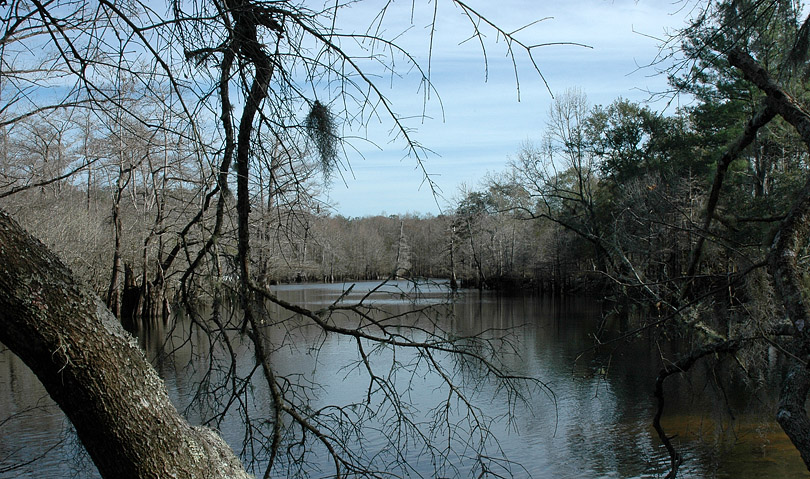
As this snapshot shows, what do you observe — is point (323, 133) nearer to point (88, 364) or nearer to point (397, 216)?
point (88, 364)

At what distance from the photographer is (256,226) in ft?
12.5

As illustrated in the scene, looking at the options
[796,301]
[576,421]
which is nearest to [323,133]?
[796,301]

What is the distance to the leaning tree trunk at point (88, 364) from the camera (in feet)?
4.66

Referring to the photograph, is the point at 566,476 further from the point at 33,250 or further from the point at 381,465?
the point at 33,250

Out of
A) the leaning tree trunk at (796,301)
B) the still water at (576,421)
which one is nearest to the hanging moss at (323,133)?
the leaning tree trunk at (796,301)

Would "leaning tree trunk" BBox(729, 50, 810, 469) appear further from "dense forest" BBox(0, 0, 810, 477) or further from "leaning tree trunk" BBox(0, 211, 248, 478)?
"leaning tree trunk" BBox(0, 211, 248, 478)

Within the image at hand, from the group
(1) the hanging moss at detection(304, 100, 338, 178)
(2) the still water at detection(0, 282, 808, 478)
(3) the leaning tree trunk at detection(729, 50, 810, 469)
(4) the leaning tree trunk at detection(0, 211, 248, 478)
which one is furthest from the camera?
(2) the still water at detection(0, 282, 808, 478)

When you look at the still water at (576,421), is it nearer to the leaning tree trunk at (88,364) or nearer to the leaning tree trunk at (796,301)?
the leaning tree trunk at (796,301)

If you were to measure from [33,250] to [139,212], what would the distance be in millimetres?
23801

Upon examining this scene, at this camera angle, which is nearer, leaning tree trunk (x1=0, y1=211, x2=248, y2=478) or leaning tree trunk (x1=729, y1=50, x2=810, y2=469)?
leaning tree trunk (x1=0, y1=211, x2=248, y2=478)

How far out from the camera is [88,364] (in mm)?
1462

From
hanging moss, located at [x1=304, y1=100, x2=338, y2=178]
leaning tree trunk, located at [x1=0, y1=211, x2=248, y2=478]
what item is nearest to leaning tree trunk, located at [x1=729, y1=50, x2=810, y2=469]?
hanging moss, located at [x1=304, y1=100, x2=338, y2=178]

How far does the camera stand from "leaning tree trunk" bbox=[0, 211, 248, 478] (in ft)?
4.66

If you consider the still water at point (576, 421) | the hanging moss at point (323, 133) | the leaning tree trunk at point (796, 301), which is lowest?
the still water at point (576, 421)
